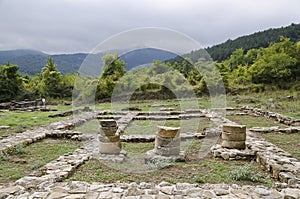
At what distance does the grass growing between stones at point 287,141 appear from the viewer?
7.22m

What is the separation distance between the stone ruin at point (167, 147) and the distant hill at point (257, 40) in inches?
2014

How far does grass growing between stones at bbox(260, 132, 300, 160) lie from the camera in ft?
23.7

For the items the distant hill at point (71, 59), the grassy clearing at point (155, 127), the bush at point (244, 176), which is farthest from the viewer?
the distant hill at point (71, 59)

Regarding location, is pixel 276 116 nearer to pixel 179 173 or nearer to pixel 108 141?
pixel 179 173

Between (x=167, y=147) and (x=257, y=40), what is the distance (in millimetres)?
60622

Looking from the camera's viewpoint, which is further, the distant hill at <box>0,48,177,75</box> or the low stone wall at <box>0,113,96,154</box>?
the distant hill at <box>0,48,177,75</box>

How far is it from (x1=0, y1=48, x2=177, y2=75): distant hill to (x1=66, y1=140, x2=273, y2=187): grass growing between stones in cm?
535

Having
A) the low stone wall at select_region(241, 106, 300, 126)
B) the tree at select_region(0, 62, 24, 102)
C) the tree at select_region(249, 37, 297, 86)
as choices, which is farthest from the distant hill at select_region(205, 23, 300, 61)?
the tree at select_region(0, 62, 24, 102)

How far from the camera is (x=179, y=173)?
5414 millimetres

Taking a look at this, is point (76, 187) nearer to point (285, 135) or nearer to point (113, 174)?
point (113, 174)

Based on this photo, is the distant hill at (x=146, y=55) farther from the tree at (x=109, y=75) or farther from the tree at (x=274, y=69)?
the tree at (x=274, y=69)

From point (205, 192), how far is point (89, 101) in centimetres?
2082

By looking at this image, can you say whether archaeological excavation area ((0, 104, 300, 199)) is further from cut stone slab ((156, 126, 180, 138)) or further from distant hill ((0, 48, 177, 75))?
distant hill ((0, 48, 177, 75))

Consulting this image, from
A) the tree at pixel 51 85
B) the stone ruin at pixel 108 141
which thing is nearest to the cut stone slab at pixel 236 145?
the stone ruin at pixel 108 141
